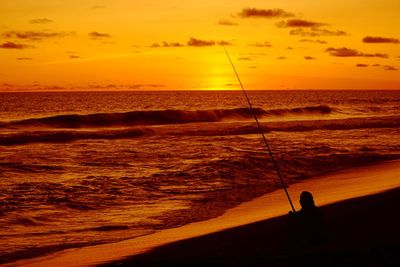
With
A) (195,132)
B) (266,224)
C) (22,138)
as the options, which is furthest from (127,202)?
(195,132)

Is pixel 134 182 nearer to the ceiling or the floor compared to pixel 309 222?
nearer to the ceiling

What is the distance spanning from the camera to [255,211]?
9383mm

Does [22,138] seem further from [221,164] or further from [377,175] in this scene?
[377,175]

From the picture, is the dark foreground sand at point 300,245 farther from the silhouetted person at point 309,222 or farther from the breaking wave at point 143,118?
the breaking wave at point 143,118

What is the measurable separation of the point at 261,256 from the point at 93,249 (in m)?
2.54

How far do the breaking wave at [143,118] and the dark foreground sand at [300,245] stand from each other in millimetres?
31455

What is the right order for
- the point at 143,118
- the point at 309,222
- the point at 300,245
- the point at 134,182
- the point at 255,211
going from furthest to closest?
the point at 143,118 < the point at 134,182 < the point at 255,211 < the point at 300,245 < the point at 309,222

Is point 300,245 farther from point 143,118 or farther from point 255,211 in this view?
point 143,118

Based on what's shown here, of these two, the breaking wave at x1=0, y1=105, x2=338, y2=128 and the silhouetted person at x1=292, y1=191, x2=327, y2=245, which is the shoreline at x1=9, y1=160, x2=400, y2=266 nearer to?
the silhouetted person at x1=292, y1=191, x2=327, y2=245

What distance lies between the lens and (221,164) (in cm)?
1509

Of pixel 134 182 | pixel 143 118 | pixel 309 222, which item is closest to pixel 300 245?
pixel 309 222

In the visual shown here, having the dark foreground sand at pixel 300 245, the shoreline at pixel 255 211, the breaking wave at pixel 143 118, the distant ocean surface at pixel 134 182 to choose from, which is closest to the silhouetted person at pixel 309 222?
the dark foreground sand at pixel 300 245

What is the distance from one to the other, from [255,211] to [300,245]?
332 centimetres

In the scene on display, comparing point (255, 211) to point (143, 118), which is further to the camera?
point (143, 118)
